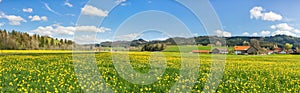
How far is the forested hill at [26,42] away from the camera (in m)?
78.9

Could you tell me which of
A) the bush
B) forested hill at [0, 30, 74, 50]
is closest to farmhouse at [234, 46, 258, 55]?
forested hill at [0, 30, 74, 50]

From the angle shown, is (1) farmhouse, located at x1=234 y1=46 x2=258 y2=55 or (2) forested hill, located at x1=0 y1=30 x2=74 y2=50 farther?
(1) farmhouse, located at x1=234 y1=46 x2=258 y2=55

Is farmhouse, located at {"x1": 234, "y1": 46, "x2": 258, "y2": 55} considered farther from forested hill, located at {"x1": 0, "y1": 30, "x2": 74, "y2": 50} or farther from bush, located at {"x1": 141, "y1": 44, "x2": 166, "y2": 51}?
bush, located at {"x1": 141, "y1": 44, "x2": 166, "y2": 51}

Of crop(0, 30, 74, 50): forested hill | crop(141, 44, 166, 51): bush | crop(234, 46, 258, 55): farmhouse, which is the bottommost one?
crop(234, 46, 258, 55): farmhouse

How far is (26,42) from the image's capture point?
83312mm

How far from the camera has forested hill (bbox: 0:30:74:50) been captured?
7894cm

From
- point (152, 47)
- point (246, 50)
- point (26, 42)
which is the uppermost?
point (26, 42)

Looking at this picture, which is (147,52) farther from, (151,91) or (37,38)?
(37,38)

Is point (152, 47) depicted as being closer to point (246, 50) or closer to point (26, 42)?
point (26, 42)

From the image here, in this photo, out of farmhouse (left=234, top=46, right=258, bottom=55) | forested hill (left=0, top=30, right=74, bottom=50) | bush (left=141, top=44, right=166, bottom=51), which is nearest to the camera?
bush (left=141, top=44, right=166, bottom=51)

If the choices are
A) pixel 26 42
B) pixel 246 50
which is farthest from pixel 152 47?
pixel 246 50

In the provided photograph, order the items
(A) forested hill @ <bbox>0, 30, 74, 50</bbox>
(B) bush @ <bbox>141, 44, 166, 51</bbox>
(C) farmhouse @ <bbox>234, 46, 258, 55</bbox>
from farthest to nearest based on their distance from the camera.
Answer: (C) farmhouse @ <bbox>234, 46, 258, 55</bbox>, (A) forested hill @ <bbox>0, 30, 74, 50</bbox>, (B) bush @ <bbox>141, 44, 166, 51</bbox>

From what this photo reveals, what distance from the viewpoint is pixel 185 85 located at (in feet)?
36.6

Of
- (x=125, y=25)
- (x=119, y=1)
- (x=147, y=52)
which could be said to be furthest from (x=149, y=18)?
(x=147, y=52)
